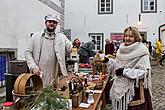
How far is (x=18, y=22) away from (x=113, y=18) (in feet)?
42.9

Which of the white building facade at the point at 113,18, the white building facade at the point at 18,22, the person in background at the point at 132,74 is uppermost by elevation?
the white building facade at the point at 113,18

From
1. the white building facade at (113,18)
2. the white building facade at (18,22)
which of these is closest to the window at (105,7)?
the white building facade at (113,18)

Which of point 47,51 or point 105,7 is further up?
point 105,7

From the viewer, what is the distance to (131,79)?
10.8 feet

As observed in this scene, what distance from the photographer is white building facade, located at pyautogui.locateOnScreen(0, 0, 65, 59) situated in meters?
6.18

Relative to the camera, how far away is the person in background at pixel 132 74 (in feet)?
10.5

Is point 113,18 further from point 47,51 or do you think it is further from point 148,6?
point 47,51

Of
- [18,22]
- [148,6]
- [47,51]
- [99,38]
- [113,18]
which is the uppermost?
[148,6]

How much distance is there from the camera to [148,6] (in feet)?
62.7

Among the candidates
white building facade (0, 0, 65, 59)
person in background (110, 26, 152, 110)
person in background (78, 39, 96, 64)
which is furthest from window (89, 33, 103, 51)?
person in background (110, 26, 152, 110)

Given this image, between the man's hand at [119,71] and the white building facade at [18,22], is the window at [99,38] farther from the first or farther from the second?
the man's hand at [119,71]

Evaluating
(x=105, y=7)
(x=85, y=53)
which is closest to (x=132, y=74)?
(x=85, y=53)

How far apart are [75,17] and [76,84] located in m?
17.6

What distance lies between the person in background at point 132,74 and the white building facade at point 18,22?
141 inches
